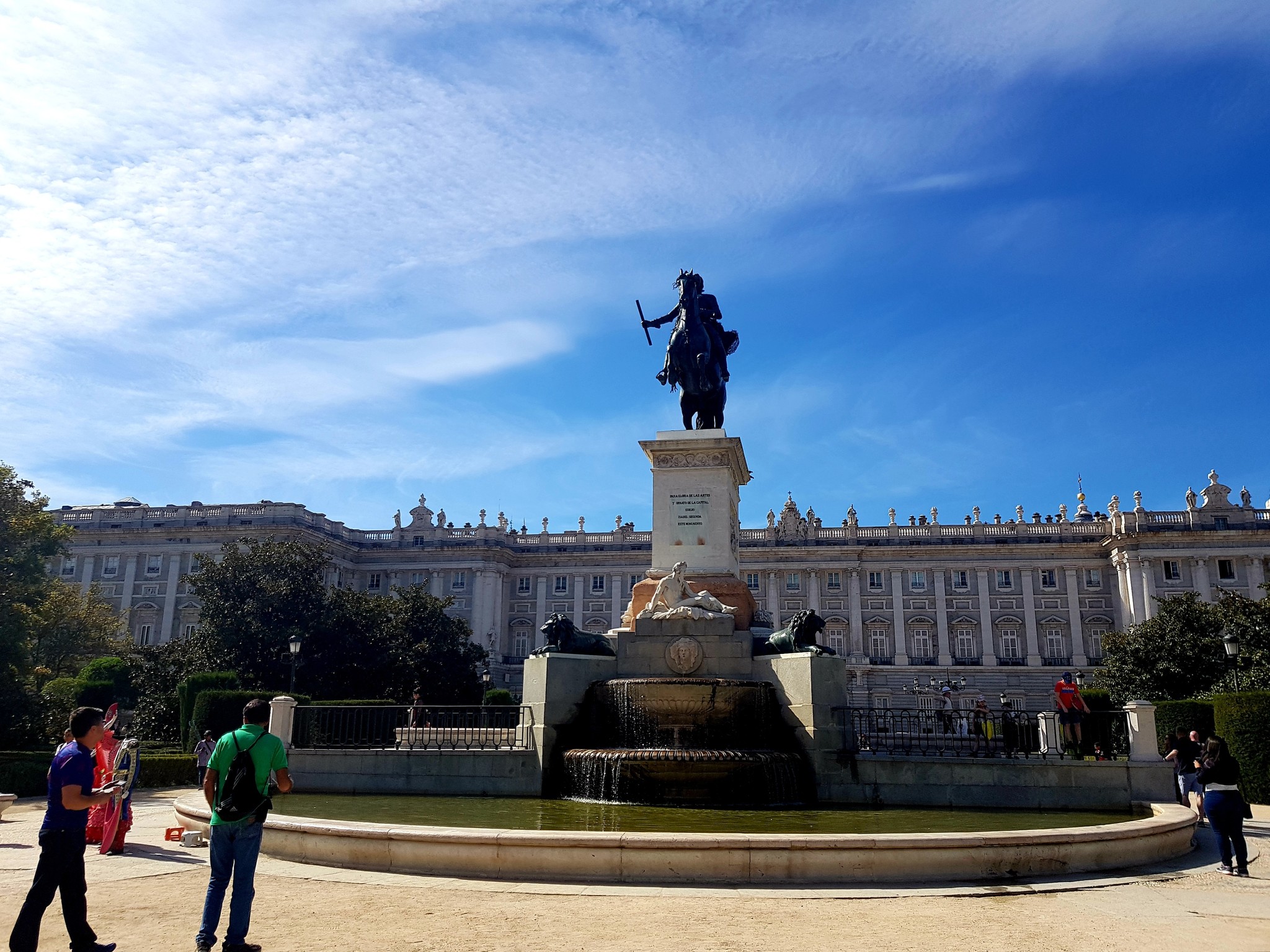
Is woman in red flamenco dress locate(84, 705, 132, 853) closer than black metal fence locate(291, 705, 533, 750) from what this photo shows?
Yes

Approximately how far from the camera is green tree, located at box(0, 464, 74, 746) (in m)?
34.3

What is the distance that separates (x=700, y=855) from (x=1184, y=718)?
19.5 metres

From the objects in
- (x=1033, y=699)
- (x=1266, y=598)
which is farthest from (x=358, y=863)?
(x=1033, y=699)

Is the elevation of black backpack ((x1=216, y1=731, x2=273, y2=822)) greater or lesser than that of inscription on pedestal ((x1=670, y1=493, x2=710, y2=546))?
lesser

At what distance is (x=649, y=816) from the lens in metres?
13.1

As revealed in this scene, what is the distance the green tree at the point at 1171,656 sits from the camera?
47375 millimetres

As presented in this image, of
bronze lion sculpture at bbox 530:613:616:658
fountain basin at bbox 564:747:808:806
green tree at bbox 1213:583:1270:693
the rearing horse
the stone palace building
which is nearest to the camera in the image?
fountain basin at bbox 564:747:808:806

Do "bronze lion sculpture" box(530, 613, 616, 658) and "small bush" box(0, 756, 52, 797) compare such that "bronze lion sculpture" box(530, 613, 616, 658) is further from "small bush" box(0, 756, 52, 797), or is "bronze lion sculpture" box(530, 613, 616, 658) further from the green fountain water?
"small bush" box(0, 756, 52, 797)

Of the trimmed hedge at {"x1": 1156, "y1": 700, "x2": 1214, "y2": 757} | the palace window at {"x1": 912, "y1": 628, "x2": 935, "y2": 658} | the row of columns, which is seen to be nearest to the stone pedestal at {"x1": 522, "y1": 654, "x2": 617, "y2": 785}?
the trimmed hedge at {"x1": 1156, "y1": 700, "x2": 1214, "y2": 757}

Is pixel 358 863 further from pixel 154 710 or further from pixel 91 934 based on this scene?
pixel 154 710

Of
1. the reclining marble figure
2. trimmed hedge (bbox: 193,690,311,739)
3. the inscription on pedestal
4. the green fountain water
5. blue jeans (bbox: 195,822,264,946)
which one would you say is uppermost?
the inscription on pedestal

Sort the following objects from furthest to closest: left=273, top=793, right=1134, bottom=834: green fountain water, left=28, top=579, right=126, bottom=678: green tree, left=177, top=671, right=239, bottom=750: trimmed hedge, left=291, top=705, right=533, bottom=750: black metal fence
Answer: left=28, top=579, right=126, bottom=678: green tree → left=177, top=671, right=239, bottom=750: trimmed hedge → left=291, top=705, right=533, bottom=750: black metal fence → left=273, top=793, right=1134, bottom=834: green fountain water

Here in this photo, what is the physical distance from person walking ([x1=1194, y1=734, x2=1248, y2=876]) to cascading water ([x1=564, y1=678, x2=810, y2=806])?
19.8ft

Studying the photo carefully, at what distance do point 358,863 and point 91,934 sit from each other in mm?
3388
